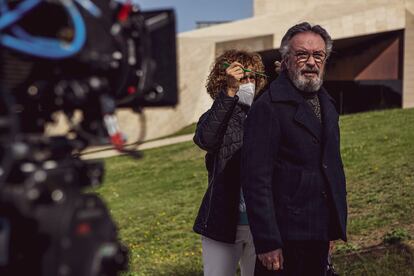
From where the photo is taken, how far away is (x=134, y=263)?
8.93 meters

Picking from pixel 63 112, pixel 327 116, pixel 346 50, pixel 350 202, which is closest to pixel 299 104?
pixel 327 116

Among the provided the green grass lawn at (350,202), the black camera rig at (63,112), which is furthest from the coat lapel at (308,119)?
the green grass lawn at (350,202)

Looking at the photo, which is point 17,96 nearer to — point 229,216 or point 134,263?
point 229,216

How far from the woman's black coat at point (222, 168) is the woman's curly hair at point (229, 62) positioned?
24cm

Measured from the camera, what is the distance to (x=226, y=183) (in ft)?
14.9

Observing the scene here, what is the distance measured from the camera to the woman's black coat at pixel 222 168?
14.8 ft

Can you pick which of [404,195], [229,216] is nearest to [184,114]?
[404,195]

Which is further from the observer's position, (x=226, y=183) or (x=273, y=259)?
(x=226, y=183)

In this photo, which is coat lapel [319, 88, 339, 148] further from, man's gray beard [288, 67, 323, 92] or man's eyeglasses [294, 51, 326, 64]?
man's eyeglasses [294, 51, 326, 64]

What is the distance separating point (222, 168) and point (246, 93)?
20.8 inches

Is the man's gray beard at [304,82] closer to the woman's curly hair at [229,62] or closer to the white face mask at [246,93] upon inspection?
the white face mask at [246,93]

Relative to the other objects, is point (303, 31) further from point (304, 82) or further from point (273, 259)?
point (273, 259)

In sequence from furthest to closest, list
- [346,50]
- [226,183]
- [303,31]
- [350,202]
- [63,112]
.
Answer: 1. [346,50]
2. [350,202]
3. [226,183]
4. [303,31]
5. [63,112]

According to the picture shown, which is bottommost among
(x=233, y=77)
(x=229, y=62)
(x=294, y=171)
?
(x=294, y=171)
